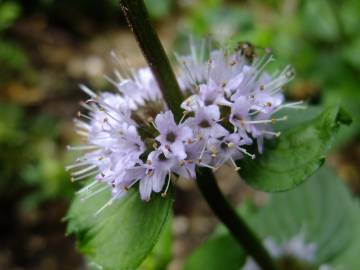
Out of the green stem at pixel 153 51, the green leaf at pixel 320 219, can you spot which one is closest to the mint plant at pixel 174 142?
the green stem at pixel 153 51

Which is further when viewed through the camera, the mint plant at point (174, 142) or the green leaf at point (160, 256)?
the green leaf at point (160, 256)

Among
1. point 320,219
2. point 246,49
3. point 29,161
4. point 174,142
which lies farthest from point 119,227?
point 29,161

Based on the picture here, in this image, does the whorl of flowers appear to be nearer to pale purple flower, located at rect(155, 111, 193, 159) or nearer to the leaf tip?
pale purple flower, located at rect(155, 111, 193, 159)

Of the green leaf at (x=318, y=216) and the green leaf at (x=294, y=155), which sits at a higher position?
the green leaf at (x=294, y=155)

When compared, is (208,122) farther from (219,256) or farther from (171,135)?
(219,256)

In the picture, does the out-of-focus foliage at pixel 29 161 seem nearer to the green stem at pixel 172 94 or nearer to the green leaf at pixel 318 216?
the green leaf at pixel 318 216

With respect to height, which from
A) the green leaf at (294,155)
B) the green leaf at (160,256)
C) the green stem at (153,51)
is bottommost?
the green leaf at (160,256)

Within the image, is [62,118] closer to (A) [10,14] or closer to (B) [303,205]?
(A) [10,14]
